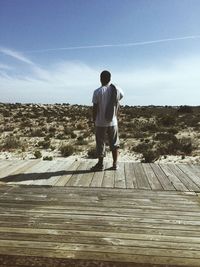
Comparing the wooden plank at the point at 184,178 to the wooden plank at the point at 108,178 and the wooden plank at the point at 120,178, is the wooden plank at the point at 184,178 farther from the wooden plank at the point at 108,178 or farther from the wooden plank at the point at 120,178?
the wooden plank at the point at 108,178

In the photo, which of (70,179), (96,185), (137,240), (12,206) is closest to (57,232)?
(137,240)

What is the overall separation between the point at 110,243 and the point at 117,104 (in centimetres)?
369

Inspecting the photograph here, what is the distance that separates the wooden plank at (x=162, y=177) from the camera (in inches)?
213

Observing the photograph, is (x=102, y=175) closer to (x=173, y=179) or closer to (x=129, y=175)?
(x=129, y=175)

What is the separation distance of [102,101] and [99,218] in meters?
2.99

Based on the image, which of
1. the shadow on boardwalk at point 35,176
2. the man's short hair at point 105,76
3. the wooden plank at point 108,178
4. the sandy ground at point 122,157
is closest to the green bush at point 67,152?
the sandy ground at point 122,157

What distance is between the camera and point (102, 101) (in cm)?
651

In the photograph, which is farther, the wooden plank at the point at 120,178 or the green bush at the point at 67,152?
the green bush at the point at 67,152

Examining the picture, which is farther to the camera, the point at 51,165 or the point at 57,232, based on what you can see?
the point at 51,165

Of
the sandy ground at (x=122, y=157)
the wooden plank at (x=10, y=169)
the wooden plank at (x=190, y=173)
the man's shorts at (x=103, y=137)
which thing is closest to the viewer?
the wooden plank at (x=190, y=173)

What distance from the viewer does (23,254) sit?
2.96 metres

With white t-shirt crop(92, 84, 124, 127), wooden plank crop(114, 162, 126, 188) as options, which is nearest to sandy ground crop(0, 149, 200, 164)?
wooden plank crop(114, 162, 126, 188)

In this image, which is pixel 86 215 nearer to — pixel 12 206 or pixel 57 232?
pixel 57 232

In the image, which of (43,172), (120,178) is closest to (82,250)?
(120,178)
